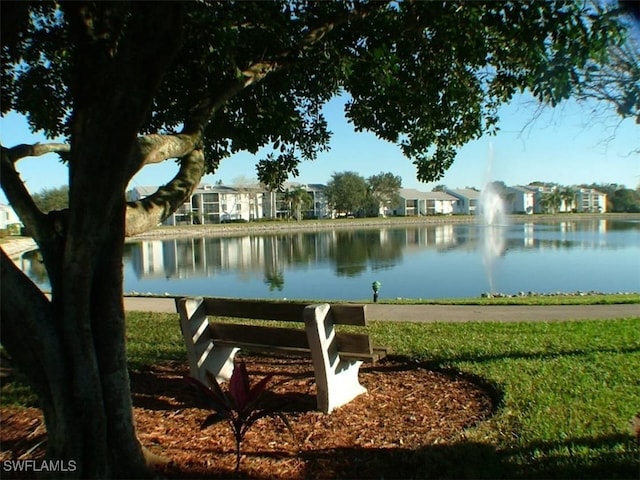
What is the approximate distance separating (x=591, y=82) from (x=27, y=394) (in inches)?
263

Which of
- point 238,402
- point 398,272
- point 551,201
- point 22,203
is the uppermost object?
point 551,201

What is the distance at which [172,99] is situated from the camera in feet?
21.3

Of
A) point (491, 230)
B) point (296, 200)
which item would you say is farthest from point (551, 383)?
point (296, 200)

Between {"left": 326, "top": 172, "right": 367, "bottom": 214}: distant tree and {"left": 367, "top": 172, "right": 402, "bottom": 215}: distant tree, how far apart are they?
297 cm

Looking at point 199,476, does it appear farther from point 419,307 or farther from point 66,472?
point 419,307

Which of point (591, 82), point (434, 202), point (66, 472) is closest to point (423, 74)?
point (591, 82)

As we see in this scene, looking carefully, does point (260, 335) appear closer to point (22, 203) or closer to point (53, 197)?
point (22, 203)

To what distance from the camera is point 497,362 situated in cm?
574

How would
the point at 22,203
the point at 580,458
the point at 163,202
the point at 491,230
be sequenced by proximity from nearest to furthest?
the point at 22,203 → the point at 580,458 → the point at 163,202 → the point at 491,230

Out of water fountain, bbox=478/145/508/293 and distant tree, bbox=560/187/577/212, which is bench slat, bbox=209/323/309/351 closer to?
water fountain, bbox=478/145/508/293

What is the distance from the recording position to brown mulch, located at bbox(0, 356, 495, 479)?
3438 millimetres

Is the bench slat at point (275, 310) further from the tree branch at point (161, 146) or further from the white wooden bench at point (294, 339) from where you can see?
the tree branch at point (161, 146)

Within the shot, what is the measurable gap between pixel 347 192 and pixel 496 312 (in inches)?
3673

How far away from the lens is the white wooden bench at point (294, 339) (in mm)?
4430
